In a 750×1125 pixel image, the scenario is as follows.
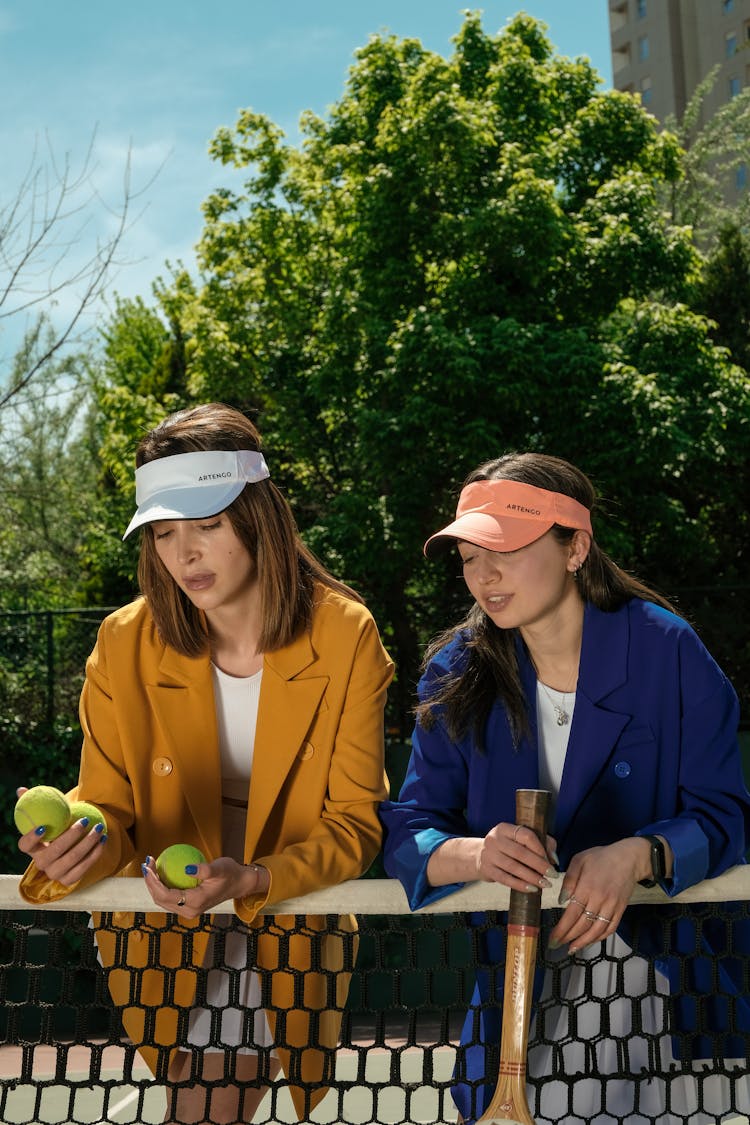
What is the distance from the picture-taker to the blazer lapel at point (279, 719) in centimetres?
291

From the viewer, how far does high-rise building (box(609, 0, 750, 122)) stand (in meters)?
54.5

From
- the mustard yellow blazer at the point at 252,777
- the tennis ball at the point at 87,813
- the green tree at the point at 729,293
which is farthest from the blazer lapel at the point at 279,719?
the green tree at the point at 729,293

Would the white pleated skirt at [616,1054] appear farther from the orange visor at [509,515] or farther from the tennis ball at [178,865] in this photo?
the orange visor at [509,515]

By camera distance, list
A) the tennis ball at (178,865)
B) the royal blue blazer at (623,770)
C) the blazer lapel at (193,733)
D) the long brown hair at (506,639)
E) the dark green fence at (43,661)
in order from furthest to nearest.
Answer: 1. the dark green fence at (43,661)
2. the blazer lapel at (193,733)
3. the long brown hair at (506,639)
4. the royal blue blazer at (623,770)
5. the tennis ball at (178,865)

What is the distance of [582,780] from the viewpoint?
2.79 meters

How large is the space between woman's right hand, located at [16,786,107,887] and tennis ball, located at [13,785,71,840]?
1cm

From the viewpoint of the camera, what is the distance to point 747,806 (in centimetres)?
269

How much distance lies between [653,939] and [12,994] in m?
12.4

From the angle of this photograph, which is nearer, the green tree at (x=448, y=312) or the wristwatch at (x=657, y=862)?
the wristwatch at (x=657, y=862)

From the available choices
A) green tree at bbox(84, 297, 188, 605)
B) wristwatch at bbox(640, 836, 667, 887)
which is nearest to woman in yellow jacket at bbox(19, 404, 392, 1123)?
wristwatch at bbox(640, 836, 667, 887)

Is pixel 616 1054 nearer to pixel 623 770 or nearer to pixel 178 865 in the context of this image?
pixel 623 770

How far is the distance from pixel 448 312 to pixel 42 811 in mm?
17637

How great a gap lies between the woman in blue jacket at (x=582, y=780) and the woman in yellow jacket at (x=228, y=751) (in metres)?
0.20

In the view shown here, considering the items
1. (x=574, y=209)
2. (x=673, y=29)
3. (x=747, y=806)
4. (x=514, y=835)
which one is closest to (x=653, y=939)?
(x=747, y=806)
